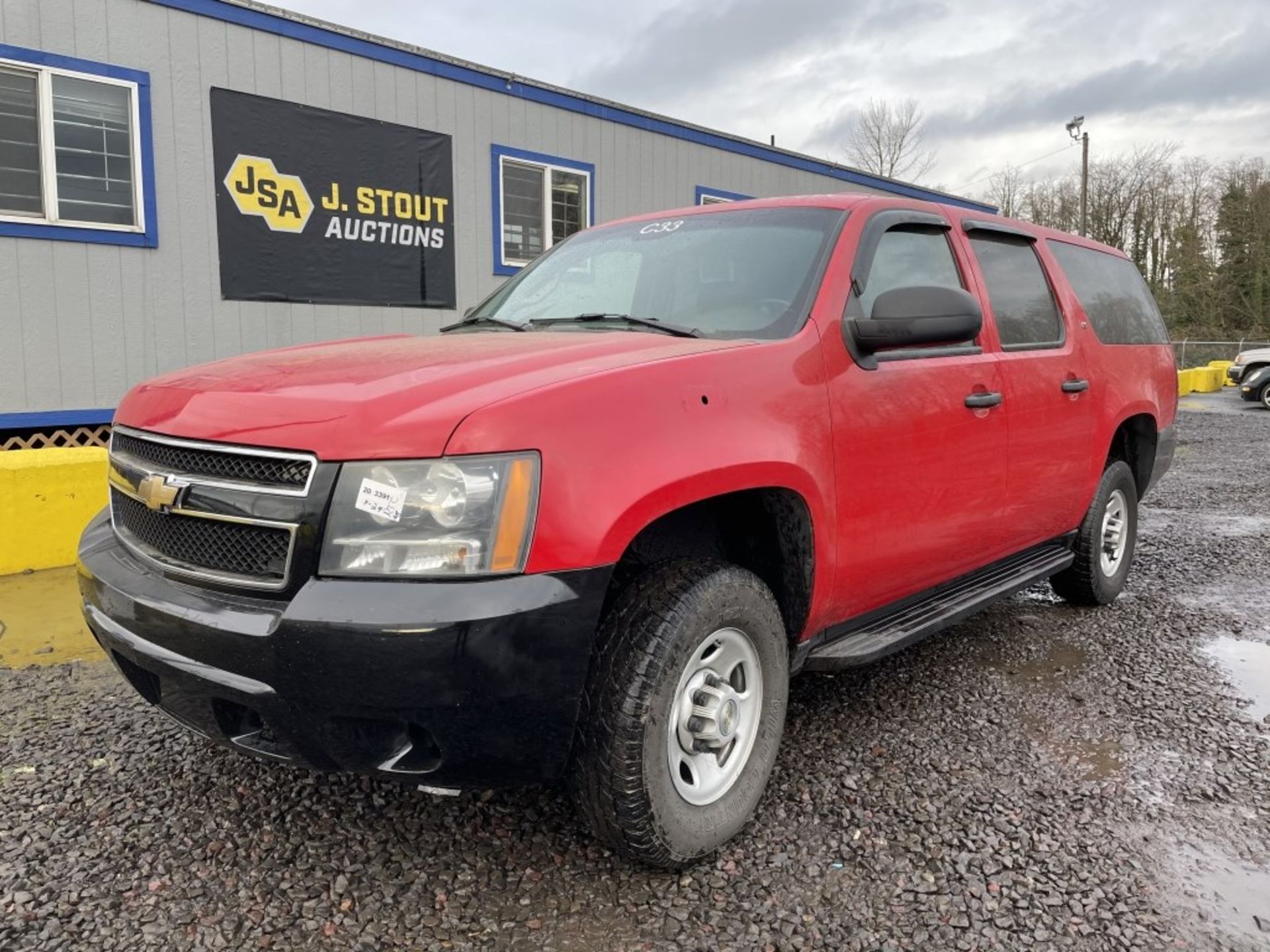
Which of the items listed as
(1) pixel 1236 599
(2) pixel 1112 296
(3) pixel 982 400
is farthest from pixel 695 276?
(1) pixel 1236 599

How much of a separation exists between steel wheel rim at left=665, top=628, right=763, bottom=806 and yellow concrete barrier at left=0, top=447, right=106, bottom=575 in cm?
417

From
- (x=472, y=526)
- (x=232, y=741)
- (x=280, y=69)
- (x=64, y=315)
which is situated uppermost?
(x=280, y=69)

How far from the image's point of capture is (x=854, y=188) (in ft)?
44.6

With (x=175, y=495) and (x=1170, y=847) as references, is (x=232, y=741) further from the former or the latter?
(x=1170, y=847)

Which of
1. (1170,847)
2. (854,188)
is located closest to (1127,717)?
(1170,847)

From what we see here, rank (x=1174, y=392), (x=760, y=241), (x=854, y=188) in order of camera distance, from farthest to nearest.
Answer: (x=854, y=188)
(x=1174, y=392)
(x=760, y=241)

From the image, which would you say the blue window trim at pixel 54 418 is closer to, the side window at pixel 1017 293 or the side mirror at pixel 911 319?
the side mirror at pixel 911 319

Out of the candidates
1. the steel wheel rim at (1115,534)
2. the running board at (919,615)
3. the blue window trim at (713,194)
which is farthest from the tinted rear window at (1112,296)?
the blue window trim at (713,194)

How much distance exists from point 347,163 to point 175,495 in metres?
6.66

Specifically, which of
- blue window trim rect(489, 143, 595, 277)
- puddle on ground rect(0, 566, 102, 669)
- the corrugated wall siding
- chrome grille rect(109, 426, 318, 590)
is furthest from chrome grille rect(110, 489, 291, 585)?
blue window trim rect(489, 143, 595, 277)

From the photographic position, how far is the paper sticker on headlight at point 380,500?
1.91 m

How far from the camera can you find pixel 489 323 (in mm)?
3447

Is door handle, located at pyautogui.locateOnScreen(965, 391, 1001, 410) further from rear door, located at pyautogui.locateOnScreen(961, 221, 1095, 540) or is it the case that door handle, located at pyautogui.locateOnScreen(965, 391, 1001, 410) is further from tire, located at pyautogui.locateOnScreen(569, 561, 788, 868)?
tire, located at pyautogui.locateOnScreen(569, 561, 788, 868)

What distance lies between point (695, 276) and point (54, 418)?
5635 mm
